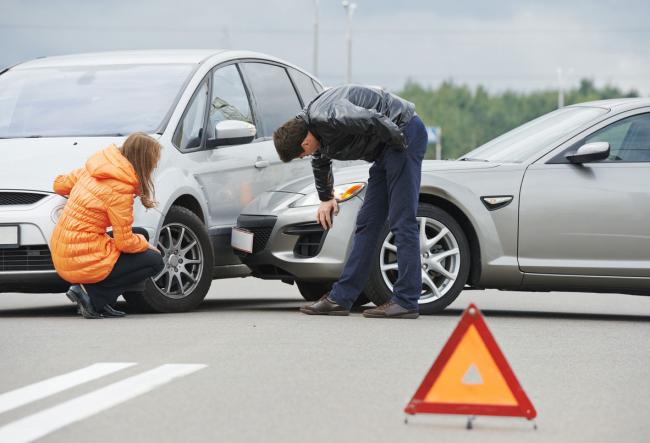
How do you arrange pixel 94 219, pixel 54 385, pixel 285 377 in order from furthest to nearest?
pixel 94 219, pixel 285 377, pixel 54 385

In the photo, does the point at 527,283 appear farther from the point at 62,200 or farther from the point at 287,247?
the point at 62,200

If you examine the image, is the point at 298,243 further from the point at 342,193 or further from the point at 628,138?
the point at 628,138

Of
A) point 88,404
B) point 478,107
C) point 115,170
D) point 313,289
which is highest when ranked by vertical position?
point 115,170

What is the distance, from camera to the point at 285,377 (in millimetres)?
6262

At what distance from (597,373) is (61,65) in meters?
5.50

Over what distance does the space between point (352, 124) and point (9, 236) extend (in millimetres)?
2302

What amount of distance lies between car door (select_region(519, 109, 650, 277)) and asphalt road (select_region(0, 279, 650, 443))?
43 cm

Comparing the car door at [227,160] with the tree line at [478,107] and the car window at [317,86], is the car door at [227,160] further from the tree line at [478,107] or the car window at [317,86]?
the tree line at [478,107]

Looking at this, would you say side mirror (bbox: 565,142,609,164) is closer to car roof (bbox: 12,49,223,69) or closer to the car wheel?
the car wheel

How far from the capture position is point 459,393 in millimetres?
5227

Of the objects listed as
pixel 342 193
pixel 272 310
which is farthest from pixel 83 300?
pixel 342 193

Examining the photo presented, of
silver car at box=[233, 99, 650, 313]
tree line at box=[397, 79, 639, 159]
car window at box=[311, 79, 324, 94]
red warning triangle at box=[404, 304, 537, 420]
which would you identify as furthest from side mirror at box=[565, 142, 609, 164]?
tree line at box=[397, 79, 639, 159]

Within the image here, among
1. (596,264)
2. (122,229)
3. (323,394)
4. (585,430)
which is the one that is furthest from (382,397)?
(596,264)

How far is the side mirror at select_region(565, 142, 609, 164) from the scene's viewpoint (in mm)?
9312
